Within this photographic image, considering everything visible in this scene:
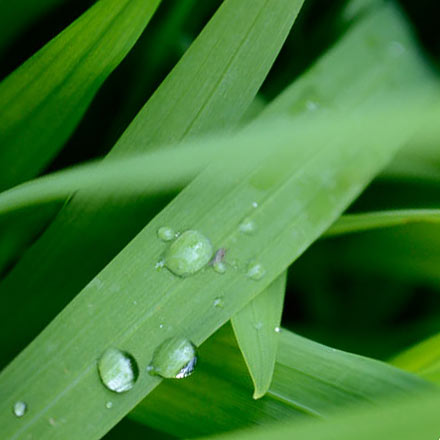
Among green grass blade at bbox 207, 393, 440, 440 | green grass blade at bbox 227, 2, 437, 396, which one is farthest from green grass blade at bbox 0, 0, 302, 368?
green grass blade at bbox 207, 393, 440, 440

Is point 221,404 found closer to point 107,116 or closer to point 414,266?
point 414,266

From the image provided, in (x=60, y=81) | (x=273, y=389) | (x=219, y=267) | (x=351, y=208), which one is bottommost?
(x=351, y=208)

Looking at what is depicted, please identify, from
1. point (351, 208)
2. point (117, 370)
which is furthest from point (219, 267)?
point (351, 208)

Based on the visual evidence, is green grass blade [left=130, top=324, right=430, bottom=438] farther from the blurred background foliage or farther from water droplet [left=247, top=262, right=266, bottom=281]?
the blurred background foliage

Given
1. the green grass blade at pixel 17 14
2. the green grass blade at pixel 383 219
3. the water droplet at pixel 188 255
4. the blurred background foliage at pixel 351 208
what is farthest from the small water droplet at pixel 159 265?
the green grass blade at pixel 17 14

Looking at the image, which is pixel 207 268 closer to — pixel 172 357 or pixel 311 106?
pixel 172 357

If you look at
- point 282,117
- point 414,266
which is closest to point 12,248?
point 282,117
